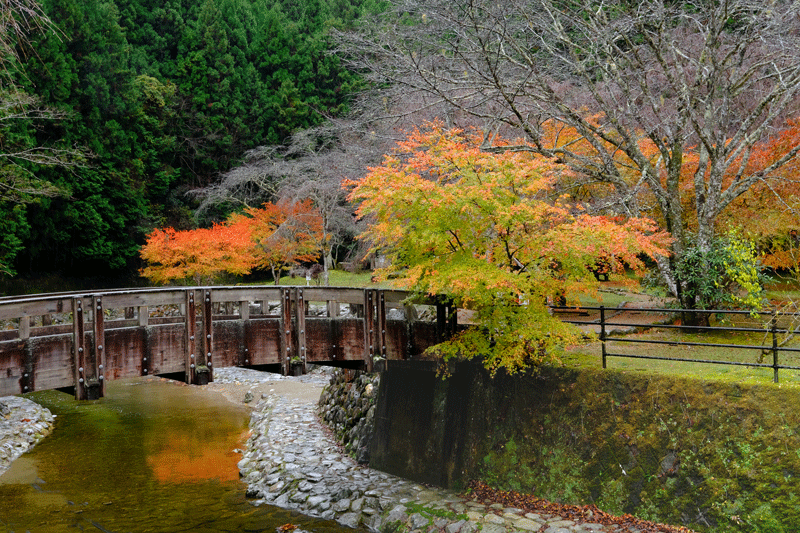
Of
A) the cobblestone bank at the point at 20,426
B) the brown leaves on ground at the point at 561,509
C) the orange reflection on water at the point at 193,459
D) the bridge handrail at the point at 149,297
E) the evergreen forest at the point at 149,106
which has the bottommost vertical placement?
the orange reflection on water at the point at 193,459

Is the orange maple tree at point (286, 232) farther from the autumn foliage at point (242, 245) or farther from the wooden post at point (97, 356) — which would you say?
the wooden post at point (97, 356)

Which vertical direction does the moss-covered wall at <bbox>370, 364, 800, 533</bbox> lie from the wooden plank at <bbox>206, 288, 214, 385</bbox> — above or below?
below

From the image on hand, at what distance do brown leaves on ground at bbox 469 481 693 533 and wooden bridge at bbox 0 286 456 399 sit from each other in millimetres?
2893

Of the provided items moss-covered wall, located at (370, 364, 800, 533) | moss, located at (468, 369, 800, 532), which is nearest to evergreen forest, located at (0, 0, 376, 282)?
moss-covered wall, located at (370, 364, 800, 533)

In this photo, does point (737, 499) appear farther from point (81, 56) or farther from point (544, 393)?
point (81, 56)

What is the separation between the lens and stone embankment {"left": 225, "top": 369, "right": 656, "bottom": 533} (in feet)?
30.6

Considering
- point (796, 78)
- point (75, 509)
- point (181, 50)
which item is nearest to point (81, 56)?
point (181, 50)

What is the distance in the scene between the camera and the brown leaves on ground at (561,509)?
28.0 ft

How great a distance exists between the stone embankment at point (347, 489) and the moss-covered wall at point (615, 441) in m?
0.61

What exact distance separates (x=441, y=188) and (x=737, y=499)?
6237mm

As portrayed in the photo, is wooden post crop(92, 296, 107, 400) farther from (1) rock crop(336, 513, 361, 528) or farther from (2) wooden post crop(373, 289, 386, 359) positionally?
(2) wooden post crop(373, 289, 386, 359)

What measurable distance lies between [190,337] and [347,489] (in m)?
4.22

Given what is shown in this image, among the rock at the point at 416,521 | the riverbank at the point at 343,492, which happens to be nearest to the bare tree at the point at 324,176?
the riverbank at the point at 343,492

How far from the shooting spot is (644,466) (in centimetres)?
898
